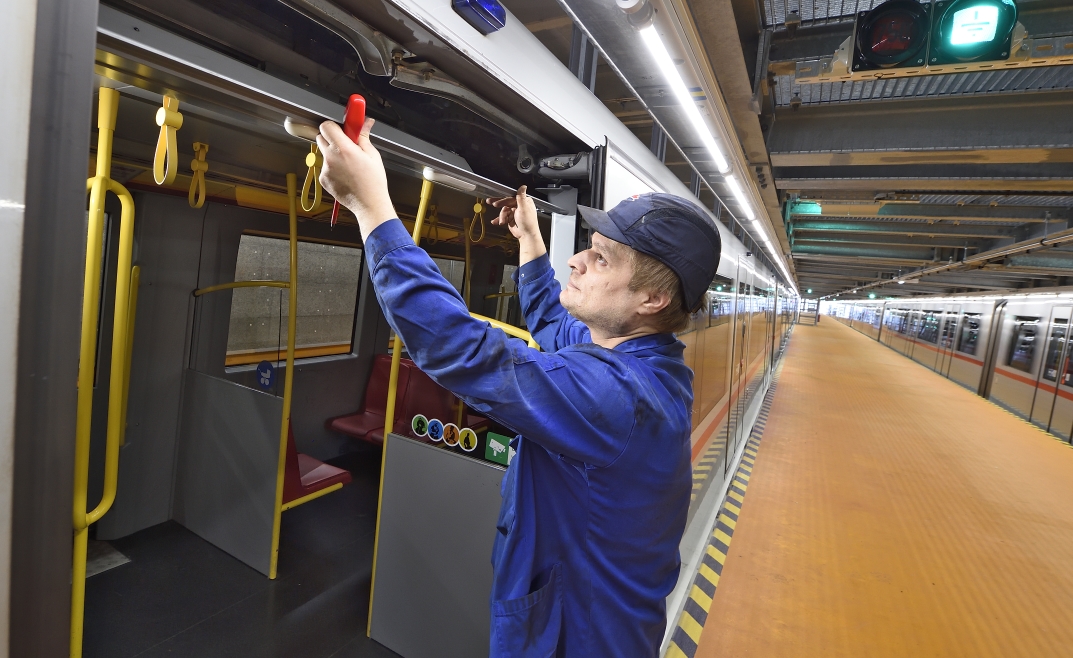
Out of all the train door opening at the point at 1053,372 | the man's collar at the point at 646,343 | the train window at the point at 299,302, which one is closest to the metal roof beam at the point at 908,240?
the train door opening at the point at 1053,372

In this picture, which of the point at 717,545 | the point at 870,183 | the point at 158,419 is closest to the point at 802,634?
the point at 717,545

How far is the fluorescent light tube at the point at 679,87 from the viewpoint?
1.38m

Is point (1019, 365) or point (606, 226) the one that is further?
point (1019, 365)

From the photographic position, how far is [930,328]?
1744 centimetres

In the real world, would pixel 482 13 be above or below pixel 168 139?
above

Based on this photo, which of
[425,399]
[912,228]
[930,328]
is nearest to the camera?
[425,399]

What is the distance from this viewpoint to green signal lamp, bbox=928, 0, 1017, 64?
202 centimetres

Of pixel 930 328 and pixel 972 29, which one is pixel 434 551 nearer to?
pixel 972 29

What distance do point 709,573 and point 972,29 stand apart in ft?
11.2

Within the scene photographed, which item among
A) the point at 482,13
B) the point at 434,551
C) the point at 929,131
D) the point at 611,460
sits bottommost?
the point at 434,551

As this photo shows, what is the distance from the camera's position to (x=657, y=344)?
1.17m

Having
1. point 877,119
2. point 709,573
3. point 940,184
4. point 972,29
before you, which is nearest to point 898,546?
point 709,573

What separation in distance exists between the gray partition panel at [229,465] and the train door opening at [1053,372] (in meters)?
11.5

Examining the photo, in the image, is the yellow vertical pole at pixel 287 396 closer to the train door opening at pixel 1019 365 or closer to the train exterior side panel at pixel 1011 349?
the train exterior side panel at pixel 1011 349
